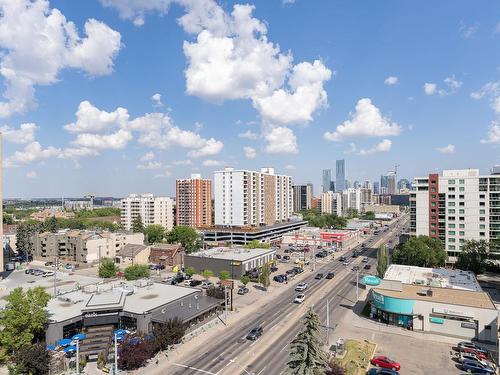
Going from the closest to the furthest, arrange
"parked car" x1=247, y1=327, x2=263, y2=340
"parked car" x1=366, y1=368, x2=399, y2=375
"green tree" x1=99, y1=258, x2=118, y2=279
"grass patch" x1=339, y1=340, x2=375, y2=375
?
"parked car" x1=366, y1=368, x2=399, y2=375 < "grass patch" x1=339, y1=340, x2=375, y2=375 < "parked car" x1=247, y1=327, x2=263, y2=340 < "green tree" x1=99, y1=258, x2=118, y2=279

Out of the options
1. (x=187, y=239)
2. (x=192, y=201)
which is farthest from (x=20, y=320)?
(x=192, y=201)

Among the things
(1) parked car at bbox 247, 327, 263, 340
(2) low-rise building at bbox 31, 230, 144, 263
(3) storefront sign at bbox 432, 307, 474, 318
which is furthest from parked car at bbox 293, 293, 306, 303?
(2) low-rise building at bbox 31, 230, 144, 263

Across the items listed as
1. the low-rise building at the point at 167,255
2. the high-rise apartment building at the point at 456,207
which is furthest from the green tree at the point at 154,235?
the high-rise apartment building at the point at 456,207

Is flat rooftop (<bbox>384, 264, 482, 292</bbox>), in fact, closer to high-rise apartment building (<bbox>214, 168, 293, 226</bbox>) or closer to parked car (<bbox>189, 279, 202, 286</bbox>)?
parked car (<bbox>189, 279, 202, 286</bbox>)

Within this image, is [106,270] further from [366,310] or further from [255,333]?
[366,310]

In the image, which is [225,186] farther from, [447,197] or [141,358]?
[141,358]

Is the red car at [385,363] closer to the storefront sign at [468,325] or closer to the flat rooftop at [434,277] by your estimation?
the storefront sign at [468,325]

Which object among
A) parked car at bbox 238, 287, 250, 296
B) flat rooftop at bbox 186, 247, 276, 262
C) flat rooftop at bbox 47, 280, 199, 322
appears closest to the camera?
flat rooftop at bbox 47, 280, 199, 322

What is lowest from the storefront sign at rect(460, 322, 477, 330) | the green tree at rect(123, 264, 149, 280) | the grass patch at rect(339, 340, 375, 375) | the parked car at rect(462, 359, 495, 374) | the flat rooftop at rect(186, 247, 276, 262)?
the grass patch at rect(339, 340, 375, 375)
